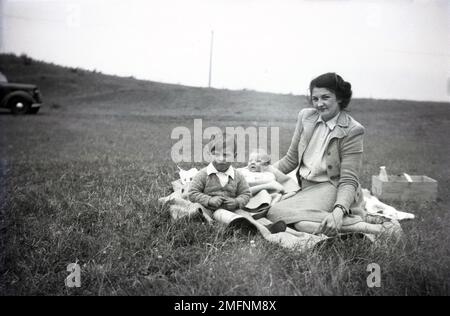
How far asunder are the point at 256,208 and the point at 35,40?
3843mm

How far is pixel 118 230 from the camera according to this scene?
3.12 m

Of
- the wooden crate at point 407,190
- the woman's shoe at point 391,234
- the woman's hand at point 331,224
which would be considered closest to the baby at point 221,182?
the woman's hand at point 331,224

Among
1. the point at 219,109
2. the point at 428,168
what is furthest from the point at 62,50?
the point at 428,168

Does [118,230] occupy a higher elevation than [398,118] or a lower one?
lower

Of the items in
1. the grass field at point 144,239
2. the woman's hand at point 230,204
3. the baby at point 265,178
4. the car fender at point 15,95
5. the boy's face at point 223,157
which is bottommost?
the grass field at point 144,239

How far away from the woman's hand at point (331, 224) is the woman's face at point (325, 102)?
0.89 meters

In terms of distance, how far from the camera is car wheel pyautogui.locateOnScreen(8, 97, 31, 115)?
1084 cm

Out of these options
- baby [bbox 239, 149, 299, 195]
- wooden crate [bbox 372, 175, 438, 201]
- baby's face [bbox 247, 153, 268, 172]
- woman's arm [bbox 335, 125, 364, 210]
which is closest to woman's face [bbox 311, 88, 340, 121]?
woman's arm [bbox 335, 125, 364, 210]

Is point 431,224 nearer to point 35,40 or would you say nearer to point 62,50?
point 35,40

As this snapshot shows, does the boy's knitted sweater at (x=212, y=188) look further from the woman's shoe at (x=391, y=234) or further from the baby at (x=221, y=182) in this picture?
the woman's shoe at (x=391, y=234)

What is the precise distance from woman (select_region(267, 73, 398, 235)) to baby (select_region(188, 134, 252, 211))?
370 mm

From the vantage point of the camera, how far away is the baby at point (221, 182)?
334cm

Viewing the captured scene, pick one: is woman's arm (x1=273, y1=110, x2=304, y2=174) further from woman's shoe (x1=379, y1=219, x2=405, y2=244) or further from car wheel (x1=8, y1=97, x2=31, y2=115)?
car wheel (x1=8, y1=97, x2=31, y2=115)

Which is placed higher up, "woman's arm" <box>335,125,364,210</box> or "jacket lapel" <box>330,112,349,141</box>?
"jacket lapel" <box>330,112,349,141</box>
